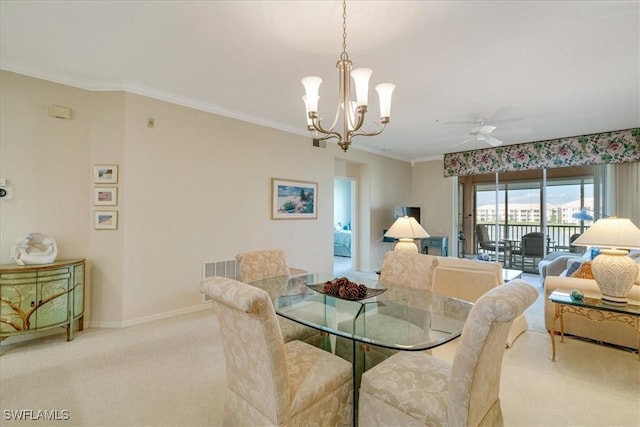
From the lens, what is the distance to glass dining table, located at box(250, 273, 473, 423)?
1.63m

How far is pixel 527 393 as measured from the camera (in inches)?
84.5

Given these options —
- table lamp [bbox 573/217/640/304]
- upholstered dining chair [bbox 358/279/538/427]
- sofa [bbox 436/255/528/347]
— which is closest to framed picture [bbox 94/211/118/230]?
upholstered dining chair [bbox 358/279/538/427]

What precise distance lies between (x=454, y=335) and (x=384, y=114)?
1438 millimetres

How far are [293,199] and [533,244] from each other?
5068 mm

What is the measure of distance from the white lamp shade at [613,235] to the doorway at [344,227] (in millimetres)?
4244

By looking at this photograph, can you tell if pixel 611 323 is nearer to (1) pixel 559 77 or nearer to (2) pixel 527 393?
(2) pixel 527 393

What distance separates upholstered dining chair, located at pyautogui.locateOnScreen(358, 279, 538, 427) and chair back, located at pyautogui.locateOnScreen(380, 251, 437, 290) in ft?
3.15

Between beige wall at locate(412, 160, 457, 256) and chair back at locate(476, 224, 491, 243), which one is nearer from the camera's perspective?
beige wall at locate(412, 160, 457, 256)

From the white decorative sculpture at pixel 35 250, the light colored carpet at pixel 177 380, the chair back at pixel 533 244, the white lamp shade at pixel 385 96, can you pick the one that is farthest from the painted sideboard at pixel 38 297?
the chair back at pixel 533 244

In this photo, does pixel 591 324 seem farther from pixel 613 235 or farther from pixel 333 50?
pixel 333 50

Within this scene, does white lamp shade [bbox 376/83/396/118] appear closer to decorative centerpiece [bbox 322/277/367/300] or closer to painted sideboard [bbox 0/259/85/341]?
decorative centerpiece [bbox 322/277/367/300]

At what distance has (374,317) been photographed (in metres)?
1.96

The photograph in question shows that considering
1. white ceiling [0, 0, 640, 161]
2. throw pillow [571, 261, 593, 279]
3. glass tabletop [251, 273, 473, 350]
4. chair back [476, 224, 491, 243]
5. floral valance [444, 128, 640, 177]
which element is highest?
white ceiling [0, 0, 640, 161]

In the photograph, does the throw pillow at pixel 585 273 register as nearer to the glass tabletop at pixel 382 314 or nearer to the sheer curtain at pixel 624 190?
the glass tabletop at pixel 382 314
